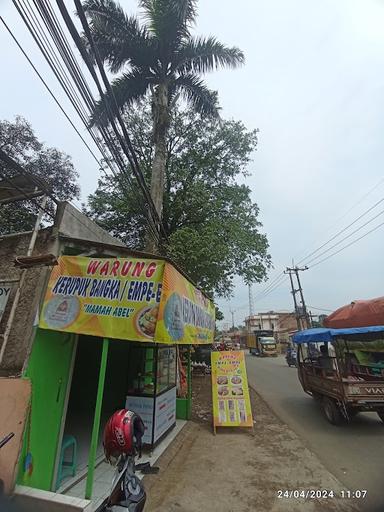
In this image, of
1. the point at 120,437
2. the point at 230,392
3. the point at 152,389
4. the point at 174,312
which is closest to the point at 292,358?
the point at 230,392

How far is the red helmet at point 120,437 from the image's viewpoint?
86.3 inches

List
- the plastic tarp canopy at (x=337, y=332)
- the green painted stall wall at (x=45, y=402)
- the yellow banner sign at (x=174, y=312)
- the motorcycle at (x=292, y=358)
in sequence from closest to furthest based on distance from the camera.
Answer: the green painted stall wall at (x=45, y=402) < the yellow banner sign at (x=174, y=312) < the plastic tarp canopy at (x=337, y=332) < the motorcycle at (x=292, y=358)

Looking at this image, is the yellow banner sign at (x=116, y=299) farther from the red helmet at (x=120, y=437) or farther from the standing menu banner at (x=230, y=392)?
the standing menu banner at (x=230, y=392)

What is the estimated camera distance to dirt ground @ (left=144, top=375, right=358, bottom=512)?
12.2 feet

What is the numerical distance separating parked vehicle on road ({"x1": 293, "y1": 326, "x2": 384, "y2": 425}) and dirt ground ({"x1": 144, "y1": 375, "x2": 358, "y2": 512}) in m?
1.47

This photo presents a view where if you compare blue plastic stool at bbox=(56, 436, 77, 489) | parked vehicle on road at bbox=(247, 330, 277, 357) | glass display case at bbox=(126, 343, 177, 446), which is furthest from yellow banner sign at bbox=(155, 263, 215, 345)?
parked vehicle on road at bbox=(247, 330, 277, 357)

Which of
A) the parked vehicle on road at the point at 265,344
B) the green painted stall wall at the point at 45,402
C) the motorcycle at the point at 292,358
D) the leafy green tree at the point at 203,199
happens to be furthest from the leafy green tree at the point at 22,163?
the parked vehicle on road at the point at 265,344

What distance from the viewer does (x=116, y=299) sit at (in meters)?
3.71

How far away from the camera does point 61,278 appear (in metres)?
4.05

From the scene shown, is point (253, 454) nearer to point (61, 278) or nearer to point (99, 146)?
point (61, 278)

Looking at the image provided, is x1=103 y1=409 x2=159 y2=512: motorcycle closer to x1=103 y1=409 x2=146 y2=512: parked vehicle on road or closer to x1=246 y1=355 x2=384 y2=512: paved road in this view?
x1=103 y1=409 x2=146 y2=512: parked vehicle on road

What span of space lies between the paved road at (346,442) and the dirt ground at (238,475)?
30 centimetres

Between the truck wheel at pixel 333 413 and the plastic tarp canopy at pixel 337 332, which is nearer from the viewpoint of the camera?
the plastic tarp canopy at pixel 337 332

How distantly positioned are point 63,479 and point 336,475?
4.21 m
